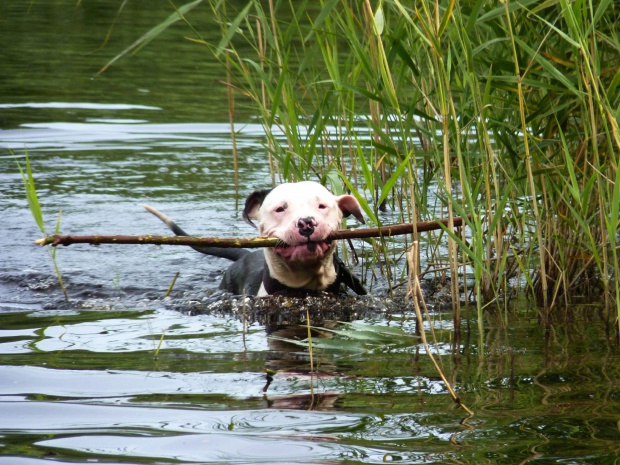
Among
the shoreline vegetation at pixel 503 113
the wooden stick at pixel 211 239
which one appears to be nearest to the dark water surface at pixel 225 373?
the shoreline vegetation at pixel 503 113

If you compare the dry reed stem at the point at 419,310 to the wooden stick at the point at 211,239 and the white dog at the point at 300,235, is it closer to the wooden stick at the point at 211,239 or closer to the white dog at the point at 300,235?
the wooden stick at the point at 211,239

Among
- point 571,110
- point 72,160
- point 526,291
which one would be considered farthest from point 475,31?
point 72,160

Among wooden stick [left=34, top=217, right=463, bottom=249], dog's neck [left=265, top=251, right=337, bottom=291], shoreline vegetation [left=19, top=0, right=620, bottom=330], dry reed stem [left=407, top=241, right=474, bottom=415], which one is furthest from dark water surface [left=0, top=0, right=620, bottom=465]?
wooden stick [left=34, top=217, right=463, bottom=249]

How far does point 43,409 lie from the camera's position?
3.12 m

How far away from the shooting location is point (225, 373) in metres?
3.57

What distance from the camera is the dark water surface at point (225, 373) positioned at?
108 inches

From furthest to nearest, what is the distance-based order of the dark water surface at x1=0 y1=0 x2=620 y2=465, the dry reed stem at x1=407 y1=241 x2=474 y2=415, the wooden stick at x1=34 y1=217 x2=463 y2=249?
the wooden stick at x1=34 y1=217 x2=463 y2=249 → the dry reed stem at x1=407 y1=241 x2=474 y2=415 → the dark water surface at x1=0 y1=0 x2=620 y2=465

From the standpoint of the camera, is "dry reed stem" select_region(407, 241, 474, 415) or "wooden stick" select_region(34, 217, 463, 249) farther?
"wooden stick" select_region(34, 217, 463, 249)

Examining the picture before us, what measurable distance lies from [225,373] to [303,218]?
1.13 m

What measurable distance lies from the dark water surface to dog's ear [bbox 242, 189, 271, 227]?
470mm

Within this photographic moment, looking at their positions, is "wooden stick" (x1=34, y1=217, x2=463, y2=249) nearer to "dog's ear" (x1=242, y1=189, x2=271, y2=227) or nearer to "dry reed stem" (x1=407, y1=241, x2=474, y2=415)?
"dry reed stem" (x1=407, y1=241, x2=474, y2=415)

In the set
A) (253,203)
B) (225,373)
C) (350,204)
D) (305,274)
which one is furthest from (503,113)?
(225,373)

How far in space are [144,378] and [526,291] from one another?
224 cm

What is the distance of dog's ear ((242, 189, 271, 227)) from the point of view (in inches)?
201
